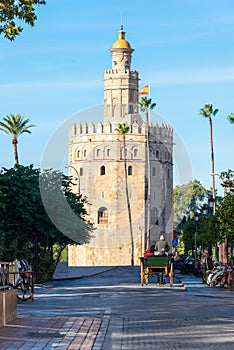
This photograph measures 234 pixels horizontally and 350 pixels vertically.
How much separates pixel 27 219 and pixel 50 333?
3129cm

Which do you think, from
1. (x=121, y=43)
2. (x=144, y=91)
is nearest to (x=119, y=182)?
(x=144, y=91)

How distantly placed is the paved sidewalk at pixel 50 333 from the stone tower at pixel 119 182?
322ft

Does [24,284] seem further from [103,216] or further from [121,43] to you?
[121,43]

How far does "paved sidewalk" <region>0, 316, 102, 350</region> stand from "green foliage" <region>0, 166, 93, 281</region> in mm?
25783

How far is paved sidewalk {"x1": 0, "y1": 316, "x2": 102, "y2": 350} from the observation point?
11.8 m

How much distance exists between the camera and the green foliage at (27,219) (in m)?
Result: 43.7

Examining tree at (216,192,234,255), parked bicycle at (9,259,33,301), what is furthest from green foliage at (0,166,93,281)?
parked bicycle at (9,259,33,301)

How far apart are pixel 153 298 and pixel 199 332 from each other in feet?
35.4

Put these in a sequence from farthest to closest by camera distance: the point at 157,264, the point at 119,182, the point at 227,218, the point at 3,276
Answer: the point at 119,182 → the point at 227,218 → the point at 157,264 → the point at 3,276

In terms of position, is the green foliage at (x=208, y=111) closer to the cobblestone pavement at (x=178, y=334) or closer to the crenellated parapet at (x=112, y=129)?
the crenellated parapet at (x=112, y=129)

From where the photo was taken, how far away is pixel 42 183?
158 ft

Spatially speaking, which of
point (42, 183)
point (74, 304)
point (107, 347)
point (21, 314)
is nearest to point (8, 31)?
point (21, 314)

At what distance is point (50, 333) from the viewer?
13.4m

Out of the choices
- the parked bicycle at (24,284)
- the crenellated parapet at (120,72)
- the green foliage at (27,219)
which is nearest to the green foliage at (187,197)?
the crenellated parapet at (120,72)
